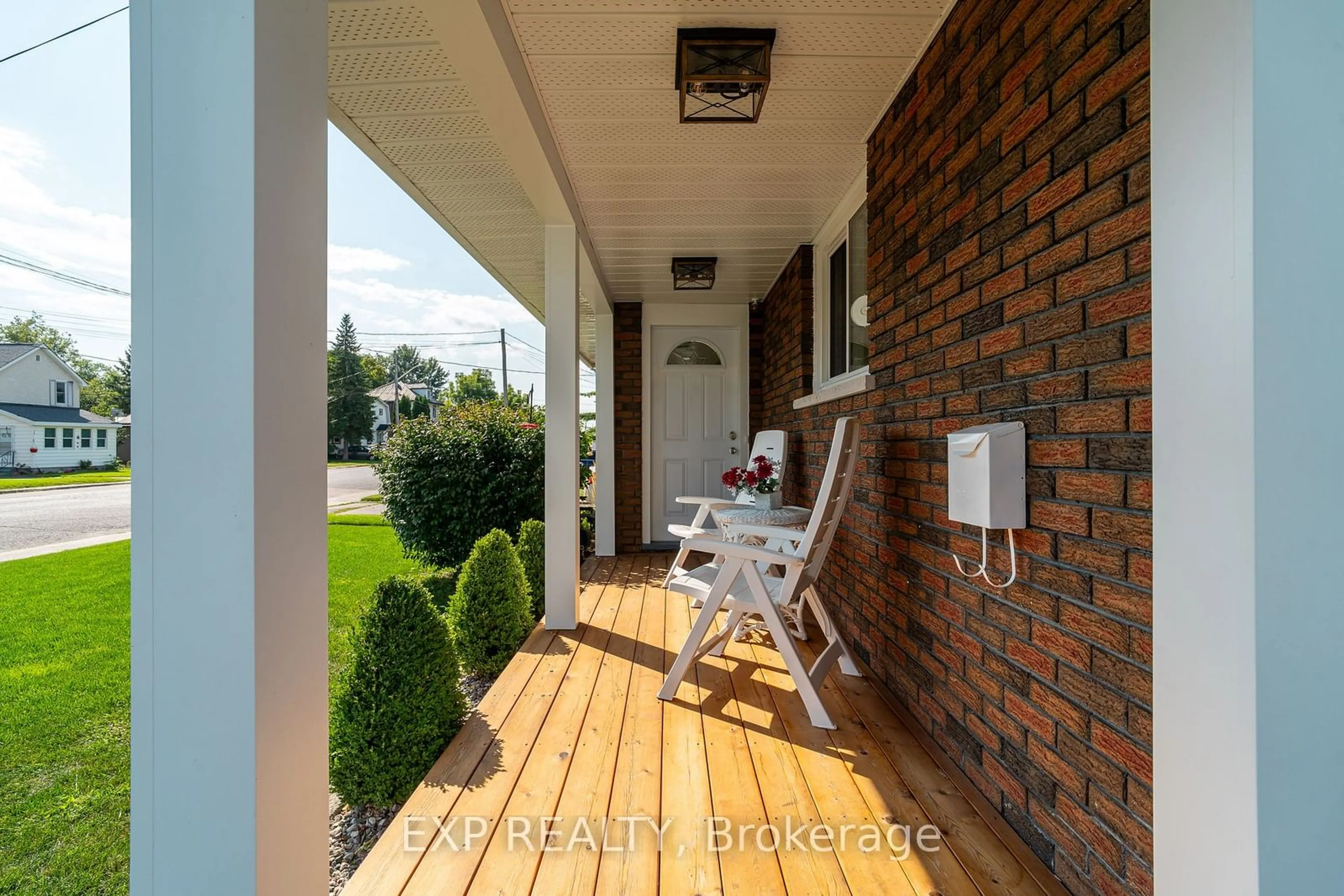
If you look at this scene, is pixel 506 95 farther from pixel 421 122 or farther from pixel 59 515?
pixel 59 515

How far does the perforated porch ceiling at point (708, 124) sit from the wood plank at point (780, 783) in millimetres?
2287

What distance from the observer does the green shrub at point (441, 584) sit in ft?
14.7

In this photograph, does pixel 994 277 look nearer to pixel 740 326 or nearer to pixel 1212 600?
pixel 1212 600

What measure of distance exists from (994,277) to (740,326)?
4.10 meters

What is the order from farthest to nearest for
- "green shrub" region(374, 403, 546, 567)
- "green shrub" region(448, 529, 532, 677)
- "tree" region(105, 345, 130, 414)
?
"green shrub" region(374, 403, 546, 567) < "green shrub" region(448, 529, 532, 677) < "tree" region(105, 345, 130, 414)

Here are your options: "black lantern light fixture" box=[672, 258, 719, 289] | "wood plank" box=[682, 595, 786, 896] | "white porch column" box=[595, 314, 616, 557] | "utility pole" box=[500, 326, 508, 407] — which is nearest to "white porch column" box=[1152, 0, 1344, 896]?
"wood plank" box=[682, 595, 786, 896]

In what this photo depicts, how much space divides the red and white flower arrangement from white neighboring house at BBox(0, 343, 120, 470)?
99.5 inches

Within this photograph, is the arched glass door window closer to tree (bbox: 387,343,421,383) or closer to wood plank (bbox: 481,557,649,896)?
wood plank (bbox: 481,557,649,896)

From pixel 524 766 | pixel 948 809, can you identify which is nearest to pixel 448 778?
pixel 524 766

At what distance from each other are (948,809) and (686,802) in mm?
696

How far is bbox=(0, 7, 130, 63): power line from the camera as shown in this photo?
5.09 ft

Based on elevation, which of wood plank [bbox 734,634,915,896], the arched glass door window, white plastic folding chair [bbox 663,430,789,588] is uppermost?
the arched glass door window

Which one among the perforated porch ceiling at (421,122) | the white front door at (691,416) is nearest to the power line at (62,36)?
the perforated porch ceiling at (421,122)

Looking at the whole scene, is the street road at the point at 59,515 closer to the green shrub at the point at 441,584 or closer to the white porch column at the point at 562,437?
the white porch column at the point at 562,437
